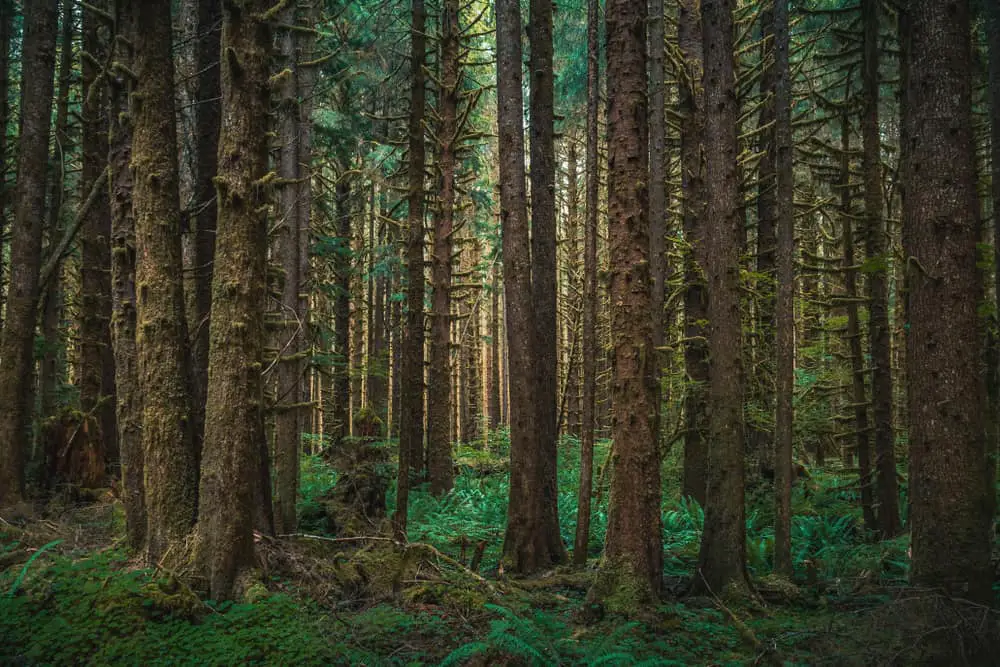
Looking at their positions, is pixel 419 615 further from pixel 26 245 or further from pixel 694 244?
pixel 26 245

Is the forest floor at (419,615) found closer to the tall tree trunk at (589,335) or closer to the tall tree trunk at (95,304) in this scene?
the tall tree trunk at (589,335)

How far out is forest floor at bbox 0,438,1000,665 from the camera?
4432 mm

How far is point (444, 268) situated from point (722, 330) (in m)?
7.90

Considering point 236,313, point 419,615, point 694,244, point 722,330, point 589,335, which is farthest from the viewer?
point 694,244

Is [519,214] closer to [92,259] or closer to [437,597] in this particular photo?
[437,597]

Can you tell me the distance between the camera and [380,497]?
34.7ft

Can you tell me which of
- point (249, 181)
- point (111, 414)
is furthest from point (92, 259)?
point (249, 181)

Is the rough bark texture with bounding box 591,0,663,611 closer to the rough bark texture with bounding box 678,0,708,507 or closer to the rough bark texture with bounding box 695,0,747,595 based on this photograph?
the rough bark texture with bounding box 695,0,747,595

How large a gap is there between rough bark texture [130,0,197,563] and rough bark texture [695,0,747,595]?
5.50 meters

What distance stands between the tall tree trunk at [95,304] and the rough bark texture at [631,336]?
956 cm

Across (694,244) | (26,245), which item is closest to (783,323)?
(694,244)

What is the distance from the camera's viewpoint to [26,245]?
9398mm

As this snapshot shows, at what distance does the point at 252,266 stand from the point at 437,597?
380cm

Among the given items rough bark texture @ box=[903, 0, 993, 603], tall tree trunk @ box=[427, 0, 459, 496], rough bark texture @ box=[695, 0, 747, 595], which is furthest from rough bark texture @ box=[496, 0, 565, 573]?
tall tree trunk @ box=[427, 0, 459, 496]
